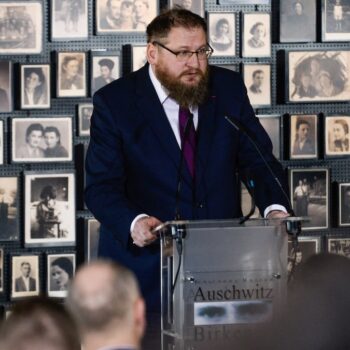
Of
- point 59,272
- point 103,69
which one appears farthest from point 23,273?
point 103,69

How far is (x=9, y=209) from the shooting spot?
20.5ft

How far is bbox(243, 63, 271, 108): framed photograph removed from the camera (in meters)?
6.34

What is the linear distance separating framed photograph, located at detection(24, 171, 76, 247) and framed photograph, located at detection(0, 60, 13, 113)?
354 mm

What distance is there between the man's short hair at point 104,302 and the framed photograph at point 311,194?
12.2 ft

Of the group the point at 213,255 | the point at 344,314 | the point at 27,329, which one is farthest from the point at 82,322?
the point at 213,255

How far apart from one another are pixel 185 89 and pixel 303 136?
206cm

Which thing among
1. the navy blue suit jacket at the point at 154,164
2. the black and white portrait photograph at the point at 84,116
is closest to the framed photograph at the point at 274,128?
the black and white portrait photograph at the point at 84,116

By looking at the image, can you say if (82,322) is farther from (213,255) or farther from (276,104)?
(276,104)

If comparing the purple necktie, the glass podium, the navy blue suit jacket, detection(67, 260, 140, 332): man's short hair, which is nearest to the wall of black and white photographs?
the navy blue suit jacket

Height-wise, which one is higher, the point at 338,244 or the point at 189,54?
the point at 189,54

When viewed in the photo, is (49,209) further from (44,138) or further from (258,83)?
(258,83)

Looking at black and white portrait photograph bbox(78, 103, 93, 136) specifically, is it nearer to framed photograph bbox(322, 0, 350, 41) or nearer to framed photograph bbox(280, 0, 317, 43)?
framed photograph bbox(280, 0, 317, 43)

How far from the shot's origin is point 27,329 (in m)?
2.39

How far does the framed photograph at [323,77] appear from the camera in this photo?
6434mm
